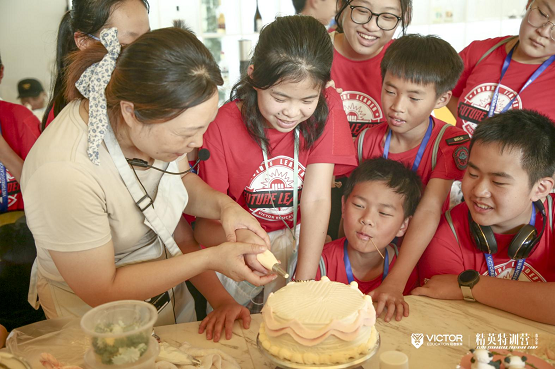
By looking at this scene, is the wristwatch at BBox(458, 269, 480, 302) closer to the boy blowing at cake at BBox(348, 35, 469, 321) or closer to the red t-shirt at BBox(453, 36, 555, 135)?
the boy blowing at cake at BBox(348, 35, 469, 321)

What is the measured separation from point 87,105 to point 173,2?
3.94m

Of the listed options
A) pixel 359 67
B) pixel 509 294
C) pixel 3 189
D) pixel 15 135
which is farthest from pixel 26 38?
pixel 509 294

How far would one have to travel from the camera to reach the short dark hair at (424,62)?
80.6 inches

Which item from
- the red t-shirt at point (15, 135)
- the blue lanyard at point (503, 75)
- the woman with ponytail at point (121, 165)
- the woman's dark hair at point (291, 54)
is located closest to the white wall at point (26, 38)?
the red t-shirt at point (15, 135)

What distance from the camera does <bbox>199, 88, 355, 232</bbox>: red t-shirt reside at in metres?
1.83

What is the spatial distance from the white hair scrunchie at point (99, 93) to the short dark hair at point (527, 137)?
49.9 inches

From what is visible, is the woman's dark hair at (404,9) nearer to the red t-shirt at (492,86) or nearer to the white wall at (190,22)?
the red t-shirt at (492,86)

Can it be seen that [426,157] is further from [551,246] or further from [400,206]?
[551,246]

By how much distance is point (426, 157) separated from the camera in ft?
6.84

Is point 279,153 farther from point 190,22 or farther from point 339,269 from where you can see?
point 190,22

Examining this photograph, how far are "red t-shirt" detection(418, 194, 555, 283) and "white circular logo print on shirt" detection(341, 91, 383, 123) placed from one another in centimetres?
64

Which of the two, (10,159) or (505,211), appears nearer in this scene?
(505,211)

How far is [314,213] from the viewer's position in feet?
6.13

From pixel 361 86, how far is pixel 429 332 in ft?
4.26
